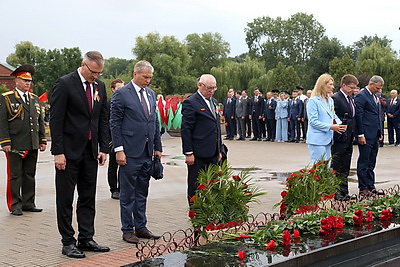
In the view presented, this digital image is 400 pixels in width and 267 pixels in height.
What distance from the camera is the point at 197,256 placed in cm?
458

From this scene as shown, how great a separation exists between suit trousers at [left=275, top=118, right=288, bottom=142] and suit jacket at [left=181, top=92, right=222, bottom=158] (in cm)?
1662

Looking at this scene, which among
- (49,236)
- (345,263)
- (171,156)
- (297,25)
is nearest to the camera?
(345,263)

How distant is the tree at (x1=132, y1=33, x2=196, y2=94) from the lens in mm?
70125

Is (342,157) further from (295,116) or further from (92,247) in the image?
(295,116)

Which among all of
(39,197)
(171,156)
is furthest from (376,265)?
(171,156)

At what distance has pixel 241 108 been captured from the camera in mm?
25500

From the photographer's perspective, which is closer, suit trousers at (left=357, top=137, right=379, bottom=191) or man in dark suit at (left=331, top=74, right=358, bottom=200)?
man in dark suit at (left=331, top=74, right=358, bottom=200)

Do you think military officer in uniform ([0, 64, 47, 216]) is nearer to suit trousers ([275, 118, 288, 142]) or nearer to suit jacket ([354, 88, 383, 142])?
suit jacket ([354, 88, 383, 142])

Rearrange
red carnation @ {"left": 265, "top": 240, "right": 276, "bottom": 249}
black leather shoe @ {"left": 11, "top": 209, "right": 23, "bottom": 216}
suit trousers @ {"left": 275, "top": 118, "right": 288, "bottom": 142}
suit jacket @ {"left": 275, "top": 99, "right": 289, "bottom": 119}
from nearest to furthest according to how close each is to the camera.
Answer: red carnation @ {"left": 265, "top": 240, "right": 276, "bottom": 249}, black leather shoe @ {"left": 11, "top": 209, "right": 23, "bottom": 216}, suit jacket @ {"left": 275, "top": 99, "right": 289, "bottom": 119}, suit trousers @ {"left": 275, "top": 118, "right": 288, "bottom": 142}

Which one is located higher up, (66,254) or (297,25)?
(297,25)

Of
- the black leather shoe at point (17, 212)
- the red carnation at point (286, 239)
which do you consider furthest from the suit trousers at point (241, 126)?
the red carnation at point (286, 239)

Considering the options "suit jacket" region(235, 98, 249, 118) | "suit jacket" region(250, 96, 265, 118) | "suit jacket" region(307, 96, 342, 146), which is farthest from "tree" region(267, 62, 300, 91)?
"suit jacket" region(307, 96, 342, 146)

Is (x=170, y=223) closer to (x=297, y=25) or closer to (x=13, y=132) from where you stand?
(x=13, y=132)

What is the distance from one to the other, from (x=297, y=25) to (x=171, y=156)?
268ft
